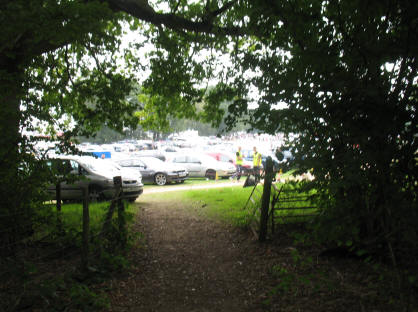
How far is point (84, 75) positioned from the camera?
1046 cm

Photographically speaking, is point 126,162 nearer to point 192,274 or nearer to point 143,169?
point 143,169

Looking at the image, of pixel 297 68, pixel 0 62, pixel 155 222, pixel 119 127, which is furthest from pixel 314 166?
pixel 155 222

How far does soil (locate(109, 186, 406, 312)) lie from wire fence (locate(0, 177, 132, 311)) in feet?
2.08

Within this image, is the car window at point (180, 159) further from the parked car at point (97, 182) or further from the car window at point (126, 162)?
the parked car at point (97, 182)

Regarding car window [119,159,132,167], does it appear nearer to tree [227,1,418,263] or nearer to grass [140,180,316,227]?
grass [140,180,316,227]

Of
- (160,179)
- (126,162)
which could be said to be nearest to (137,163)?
(126,162)

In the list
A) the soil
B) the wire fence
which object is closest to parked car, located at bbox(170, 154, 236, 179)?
the soil

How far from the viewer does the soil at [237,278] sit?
13.8ft

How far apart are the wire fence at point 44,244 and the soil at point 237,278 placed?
63 cm

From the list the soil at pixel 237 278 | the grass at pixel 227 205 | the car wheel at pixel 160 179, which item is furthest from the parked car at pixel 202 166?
the soil at pixel 237 278

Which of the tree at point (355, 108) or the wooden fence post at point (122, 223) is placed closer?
the tree at point (355, 108)

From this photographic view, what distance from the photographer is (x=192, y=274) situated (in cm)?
559

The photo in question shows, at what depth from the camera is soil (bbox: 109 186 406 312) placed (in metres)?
4.22

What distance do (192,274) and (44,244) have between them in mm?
2812
